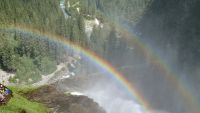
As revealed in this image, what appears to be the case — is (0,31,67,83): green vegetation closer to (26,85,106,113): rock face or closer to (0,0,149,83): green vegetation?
(0,0,149,83): green vegetation

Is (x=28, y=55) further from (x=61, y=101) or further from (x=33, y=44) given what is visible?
(x=61, y=101)

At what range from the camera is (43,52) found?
6855 inches

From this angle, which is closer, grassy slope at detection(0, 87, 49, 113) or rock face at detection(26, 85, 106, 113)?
grassy slope at detection(0, 87, 49, 113)

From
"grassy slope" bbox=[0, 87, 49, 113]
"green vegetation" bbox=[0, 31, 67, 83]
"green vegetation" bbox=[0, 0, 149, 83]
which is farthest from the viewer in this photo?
"green vegetation" bbox=[0, 0, 149, 83]

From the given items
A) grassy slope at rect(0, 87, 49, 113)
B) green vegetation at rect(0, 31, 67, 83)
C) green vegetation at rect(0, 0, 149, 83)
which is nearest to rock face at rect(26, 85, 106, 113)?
grassy slope at rect(0, 87, 49, 113)

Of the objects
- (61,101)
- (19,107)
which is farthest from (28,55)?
(19,107)

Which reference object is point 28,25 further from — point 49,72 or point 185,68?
point 185,68

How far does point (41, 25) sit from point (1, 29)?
21.1 meters

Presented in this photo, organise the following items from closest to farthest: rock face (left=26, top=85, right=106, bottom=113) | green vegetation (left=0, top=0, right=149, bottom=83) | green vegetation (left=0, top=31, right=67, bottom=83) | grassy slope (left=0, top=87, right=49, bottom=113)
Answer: grassy slope (left=0, top=87, right=49, bottom=113) < rock face (left=26, top=85, right=106, bottom=113) < green vegetation (left=0, top=31, right=67, bottom=83) < green vegetation (left=0, top=0, right=149, bottom=83)

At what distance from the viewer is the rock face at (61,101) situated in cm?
3478

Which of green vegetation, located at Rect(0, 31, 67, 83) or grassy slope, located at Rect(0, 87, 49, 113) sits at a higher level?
grassy slope, located at Rect(0, 87, 49, 113)

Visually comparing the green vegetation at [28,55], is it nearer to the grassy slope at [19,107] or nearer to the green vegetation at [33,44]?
the green vegetation at [33,44]

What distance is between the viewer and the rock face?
34781 mm

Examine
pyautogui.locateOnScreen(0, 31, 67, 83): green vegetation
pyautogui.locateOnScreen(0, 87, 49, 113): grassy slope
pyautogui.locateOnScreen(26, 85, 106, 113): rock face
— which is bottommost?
pyautogui.locateOnScreen(0, 31, 67, 83): green vegetation
